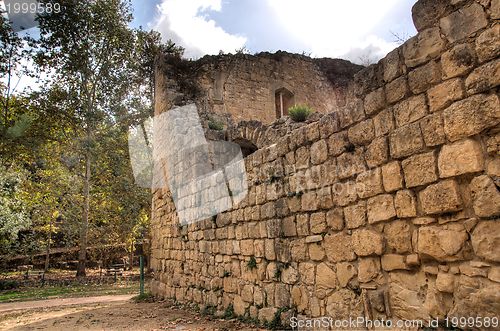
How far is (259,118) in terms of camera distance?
12711mm

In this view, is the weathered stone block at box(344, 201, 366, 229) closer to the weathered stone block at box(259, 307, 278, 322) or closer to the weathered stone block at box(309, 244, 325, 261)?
the weathered stone block at box(309, 244, 325, 261)

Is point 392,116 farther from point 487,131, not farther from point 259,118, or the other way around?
point 259,118

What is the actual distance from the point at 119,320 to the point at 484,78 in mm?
7147

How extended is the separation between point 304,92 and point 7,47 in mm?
15977

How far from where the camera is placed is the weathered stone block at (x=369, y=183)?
3465mm

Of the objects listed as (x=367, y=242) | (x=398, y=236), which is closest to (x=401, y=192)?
(x=398, y=236)

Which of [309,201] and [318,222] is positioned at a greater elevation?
[309,201]

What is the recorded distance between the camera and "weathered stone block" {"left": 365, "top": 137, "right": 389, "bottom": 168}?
11.2ft

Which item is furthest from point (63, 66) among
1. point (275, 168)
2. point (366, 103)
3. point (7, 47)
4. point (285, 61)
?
point (366, 103)

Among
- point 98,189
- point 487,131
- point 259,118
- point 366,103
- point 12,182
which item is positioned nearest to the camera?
point 487,131

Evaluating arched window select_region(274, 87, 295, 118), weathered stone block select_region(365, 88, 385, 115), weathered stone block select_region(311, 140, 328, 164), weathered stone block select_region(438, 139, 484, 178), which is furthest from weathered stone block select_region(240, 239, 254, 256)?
arched window select_region(274, 87, 295, 118)

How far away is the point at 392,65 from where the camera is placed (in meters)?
3.38

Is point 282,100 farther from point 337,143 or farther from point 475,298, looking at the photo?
point 475,298

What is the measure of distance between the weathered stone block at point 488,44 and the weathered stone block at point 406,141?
0.69 metres
